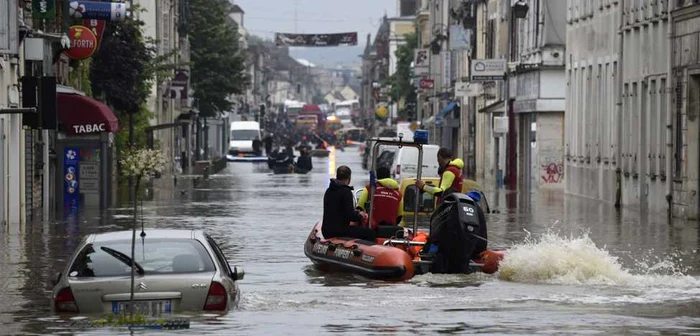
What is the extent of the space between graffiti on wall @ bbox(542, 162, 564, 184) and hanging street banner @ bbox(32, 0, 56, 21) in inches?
1244

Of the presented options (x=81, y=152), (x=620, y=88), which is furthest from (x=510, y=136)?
(x=81, y=152)

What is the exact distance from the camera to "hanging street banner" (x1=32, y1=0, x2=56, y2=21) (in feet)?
130

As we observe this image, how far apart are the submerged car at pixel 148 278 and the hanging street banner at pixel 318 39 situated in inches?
5015

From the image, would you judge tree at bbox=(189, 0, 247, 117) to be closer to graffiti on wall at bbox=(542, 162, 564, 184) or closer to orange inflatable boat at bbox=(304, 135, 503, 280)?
graffiti on wall at bbox=(542, 162, 564, 184)

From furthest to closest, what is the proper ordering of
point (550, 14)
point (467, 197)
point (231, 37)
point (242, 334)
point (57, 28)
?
1. point (231, 37)
2. point (550, 14)
3. point (57, 28)
4. point (467, 197)
5. point (242, 334)

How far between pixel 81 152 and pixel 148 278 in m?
29.1

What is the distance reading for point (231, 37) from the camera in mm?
117000

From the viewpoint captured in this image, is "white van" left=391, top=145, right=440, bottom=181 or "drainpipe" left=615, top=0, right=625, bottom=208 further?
"white van" left=391, top=145, right=440, bottom=181

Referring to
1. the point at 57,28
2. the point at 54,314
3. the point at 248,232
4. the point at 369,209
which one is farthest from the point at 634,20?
the point at 54,314

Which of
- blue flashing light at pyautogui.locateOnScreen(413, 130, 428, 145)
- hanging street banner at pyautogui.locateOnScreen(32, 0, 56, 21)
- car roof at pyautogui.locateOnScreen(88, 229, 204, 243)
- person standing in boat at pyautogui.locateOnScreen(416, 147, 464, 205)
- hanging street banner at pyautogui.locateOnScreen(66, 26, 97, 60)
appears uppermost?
hanging street banner at pyautogui.locateOnScreen(32, 0, 56, 21)

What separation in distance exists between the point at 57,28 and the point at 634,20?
1544cm

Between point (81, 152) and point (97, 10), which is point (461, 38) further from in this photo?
point (81, 152)

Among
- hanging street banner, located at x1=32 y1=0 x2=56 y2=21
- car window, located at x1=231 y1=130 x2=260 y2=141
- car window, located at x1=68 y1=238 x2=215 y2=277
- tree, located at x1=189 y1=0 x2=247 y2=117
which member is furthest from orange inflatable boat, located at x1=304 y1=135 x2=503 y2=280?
car window, located at x1=231 y1=130 x2=260 y2=141

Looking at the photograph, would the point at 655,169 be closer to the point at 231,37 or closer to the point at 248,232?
the point at 248,232
